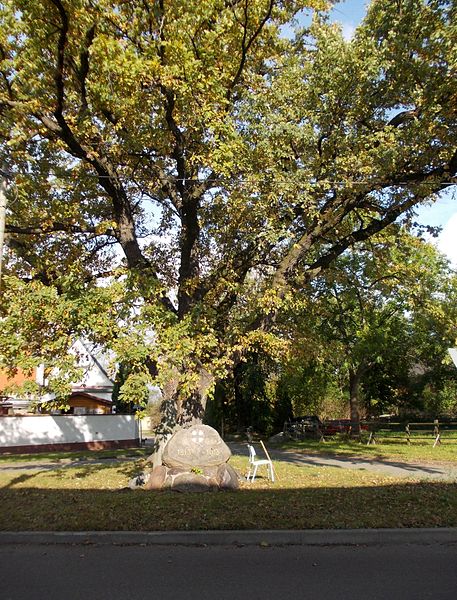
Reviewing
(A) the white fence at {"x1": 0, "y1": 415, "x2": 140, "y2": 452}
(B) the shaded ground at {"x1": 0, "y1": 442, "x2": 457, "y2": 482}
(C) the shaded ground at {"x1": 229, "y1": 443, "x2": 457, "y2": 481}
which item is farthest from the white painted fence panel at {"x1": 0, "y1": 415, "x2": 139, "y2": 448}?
(C) the shaded ground at {"x1": 229, "y1": 443, "x2": 457, "y2": 481}

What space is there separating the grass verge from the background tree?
7.70 feet

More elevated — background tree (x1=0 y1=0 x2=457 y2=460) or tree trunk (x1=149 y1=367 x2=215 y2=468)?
background tree (x1=0 y1=0 x2=457 y2=460)

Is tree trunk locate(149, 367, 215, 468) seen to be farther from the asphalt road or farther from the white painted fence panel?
the white painted fence panel

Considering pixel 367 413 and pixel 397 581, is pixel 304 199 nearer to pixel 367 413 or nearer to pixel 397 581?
pixel 397 581

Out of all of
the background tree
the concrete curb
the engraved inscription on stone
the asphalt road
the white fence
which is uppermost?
the background tree

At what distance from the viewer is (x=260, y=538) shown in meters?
6.26

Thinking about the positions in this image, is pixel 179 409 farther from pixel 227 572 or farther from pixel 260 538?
pixel 227 572

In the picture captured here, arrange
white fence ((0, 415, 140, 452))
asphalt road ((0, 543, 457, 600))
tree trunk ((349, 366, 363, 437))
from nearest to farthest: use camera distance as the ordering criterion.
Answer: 1. asphalt road ((0, 543, 457, 600))
2. white fence ((0, 415, 140, 452))
3. tree trunk ((349, 366, 363, 437))

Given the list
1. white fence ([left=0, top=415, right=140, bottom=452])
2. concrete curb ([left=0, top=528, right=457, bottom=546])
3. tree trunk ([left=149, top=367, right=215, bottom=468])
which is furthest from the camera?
white fence ([left=0, top=415, right=140, bottom=452])

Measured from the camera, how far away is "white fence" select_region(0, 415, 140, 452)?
2212 cm

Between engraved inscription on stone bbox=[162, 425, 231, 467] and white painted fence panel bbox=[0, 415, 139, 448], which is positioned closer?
engraved inscription on stone bbox=[162, 425, 231, 467]

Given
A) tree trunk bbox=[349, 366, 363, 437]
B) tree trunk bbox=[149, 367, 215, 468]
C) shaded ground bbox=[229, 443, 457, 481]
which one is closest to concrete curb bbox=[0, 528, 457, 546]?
tree trunk bbox=[149, 367, 215, 468]

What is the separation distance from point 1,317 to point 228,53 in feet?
24.8

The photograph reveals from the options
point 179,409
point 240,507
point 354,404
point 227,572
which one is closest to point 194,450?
point 179,409
